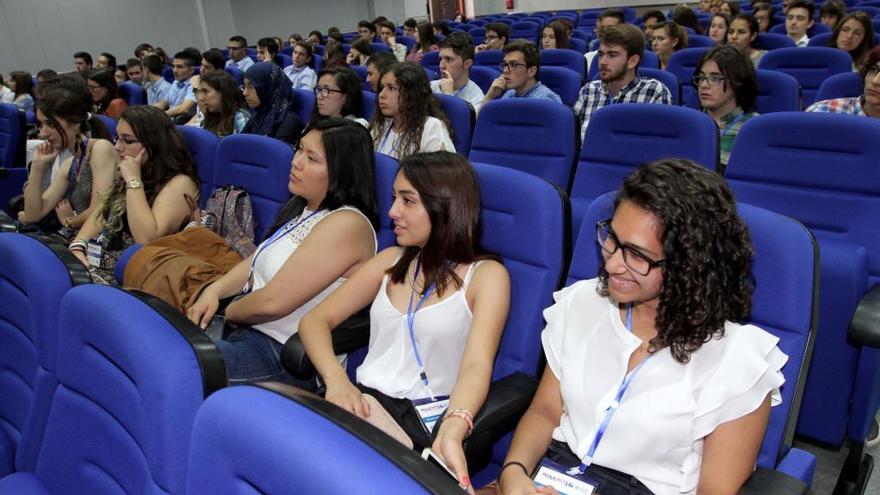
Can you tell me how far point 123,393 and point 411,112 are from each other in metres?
2.36

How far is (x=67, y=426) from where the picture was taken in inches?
44.5

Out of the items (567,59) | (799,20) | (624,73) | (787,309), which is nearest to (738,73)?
(624,73)

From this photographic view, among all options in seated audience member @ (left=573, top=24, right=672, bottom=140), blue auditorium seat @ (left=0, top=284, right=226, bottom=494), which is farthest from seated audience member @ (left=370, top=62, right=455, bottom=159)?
blue auditorium seat @ (left=0, top=284, right=226, bottom=494)

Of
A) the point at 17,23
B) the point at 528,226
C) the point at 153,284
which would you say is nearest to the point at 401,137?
the point at 153,284

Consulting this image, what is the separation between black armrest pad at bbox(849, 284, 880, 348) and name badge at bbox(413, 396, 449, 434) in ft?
3.14

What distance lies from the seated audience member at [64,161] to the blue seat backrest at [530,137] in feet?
5.86

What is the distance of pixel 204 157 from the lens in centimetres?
286

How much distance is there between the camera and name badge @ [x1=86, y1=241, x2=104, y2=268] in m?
2.62

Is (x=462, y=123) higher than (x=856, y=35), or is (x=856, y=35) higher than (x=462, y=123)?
(x=856, y=35)

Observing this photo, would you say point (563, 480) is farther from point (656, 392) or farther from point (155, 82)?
point (155, 82)

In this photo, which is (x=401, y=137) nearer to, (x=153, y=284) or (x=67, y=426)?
(x=153, y=284)

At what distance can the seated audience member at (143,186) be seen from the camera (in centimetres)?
259

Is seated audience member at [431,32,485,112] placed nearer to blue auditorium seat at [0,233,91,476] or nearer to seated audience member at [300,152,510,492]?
seated audience member at [300,152,510,492]

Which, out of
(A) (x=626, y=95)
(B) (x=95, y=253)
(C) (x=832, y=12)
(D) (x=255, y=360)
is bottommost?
(D) (x=255, y=360)
